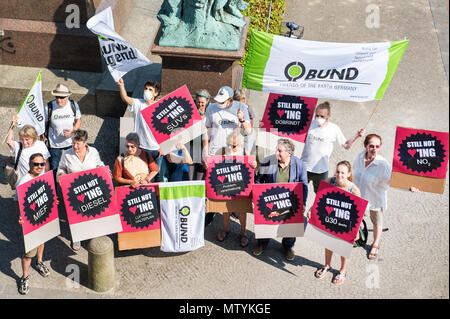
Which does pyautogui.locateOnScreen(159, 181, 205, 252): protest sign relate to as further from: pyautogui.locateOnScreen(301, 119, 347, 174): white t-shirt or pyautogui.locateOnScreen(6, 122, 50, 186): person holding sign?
Result: pyautogui.locateOnScreen(6, 122, 50, 186): person holding sign

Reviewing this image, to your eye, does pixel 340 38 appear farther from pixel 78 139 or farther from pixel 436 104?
pixel 78 139

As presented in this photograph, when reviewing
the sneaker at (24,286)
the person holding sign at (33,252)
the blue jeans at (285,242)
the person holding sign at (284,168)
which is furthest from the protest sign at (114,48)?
the sneaker at (24,286)

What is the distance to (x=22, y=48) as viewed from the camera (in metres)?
12.3

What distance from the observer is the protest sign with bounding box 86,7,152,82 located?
9141 millimetres

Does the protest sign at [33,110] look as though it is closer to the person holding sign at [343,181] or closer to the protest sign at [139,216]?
the protest sign at [139,216]

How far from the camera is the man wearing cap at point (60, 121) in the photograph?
930cm

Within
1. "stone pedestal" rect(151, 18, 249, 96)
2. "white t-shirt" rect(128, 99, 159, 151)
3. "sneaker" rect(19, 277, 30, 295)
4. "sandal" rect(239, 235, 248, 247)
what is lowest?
"sneaker" rect(19, 277, 30, 295)

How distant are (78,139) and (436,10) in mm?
11633

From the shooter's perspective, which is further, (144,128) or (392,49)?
(144,128)

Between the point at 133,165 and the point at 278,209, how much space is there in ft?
6.86

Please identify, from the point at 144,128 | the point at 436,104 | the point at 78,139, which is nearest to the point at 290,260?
the point at 144,128

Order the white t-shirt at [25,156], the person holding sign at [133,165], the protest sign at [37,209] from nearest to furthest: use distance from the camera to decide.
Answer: the protest sign at [37,209]
the person holding sign at [133,165]
the white t-shirt at [25,156]

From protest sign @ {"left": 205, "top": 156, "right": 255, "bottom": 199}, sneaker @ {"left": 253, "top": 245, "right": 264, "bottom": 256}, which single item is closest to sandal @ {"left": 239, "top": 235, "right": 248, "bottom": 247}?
sneaker @ {"left": 253, "top": 245, "right": 264, "bottom": 256}

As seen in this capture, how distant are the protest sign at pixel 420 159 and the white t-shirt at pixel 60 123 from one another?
4880 millimetres
